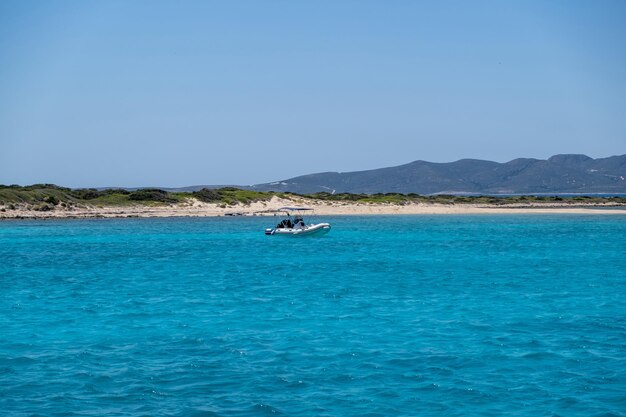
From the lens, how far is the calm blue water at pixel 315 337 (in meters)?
15.3

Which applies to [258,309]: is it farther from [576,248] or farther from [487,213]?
[487,213]

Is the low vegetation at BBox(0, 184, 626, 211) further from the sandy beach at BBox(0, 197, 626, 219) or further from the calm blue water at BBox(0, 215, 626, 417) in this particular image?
the calm blue water at BBox(0, 215, 626, 417)

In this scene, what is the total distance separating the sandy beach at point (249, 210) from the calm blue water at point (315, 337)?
52.4 meters

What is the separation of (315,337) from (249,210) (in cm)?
9167

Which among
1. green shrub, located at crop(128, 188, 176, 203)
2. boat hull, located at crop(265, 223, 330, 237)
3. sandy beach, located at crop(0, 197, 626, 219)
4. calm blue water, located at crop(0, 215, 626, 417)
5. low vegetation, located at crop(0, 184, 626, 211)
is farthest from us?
green shrub, located at crop(128, 188, 176, 203)

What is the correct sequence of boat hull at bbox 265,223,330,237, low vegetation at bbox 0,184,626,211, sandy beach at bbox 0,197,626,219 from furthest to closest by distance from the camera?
1. low vegetation at bbox 0,184,626,211
2. sandy beach at bbox 0,197,626,219
3. boat hull at bbox 265,223,330,237

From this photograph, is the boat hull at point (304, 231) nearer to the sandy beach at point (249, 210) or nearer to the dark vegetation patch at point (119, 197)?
the sandy beach at point (249, 210)

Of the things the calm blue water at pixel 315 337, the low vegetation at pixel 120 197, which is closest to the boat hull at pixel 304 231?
the calm blue water at pixel 315 337

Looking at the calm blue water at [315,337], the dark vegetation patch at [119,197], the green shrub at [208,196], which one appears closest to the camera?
the calm blue water at [315,337]

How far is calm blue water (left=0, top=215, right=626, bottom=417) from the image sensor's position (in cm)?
1532

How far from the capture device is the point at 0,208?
9388 centimetres

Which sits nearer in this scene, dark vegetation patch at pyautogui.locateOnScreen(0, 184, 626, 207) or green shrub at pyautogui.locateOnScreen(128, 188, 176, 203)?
dark vegetation patch at pyautogui.locateOnScreen(0, 184, 626, 207)

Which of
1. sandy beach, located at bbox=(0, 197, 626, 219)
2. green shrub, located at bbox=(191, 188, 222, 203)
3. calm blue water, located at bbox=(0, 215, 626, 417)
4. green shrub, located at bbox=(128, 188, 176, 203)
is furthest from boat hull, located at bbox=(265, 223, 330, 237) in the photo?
green shrub, located at bbox=(191, 188, 222, 203)

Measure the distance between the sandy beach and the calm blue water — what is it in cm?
5241
